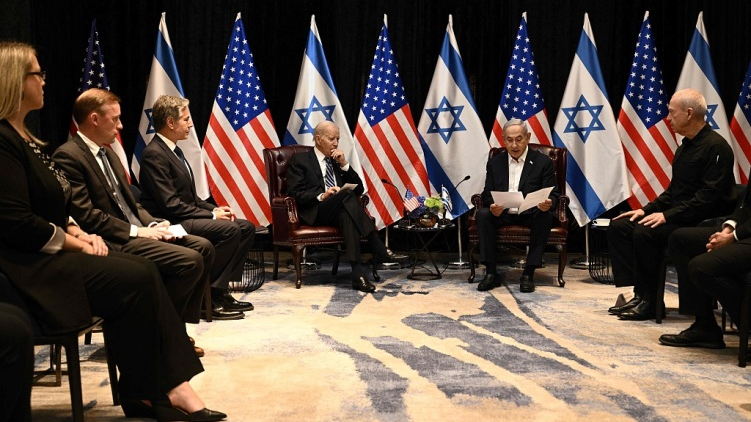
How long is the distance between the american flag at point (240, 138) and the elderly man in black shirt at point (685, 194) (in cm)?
346

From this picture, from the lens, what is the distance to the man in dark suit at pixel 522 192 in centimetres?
649

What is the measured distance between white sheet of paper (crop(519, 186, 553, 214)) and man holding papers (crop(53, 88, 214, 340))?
3037 mm

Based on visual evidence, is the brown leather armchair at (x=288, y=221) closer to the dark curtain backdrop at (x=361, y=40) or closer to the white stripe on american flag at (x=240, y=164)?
the white stripe on american flag at (x=240, y=164)

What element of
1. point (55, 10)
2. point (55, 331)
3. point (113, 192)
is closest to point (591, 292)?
point (113, 192)

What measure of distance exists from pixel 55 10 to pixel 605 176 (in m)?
5.35

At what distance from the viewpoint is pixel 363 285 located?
6398mm

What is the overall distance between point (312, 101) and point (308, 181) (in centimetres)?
117

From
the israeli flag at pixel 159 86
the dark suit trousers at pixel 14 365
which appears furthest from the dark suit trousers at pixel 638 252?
the dark suit trousers at pixel 14 365

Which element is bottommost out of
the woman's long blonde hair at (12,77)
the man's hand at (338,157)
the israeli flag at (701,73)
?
the man's hand at (338,157)

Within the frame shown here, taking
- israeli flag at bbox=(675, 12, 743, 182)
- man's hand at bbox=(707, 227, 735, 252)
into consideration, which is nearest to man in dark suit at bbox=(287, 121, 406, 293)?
man's hand at bbox=(707, 227, 735, 252)

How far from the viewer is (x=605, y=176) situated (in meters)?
7.42

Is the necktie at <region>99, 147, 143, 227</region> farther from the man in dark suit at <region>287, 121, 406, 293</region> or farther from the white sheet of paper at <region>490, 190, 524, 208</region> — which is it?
the white sheet of paper at <region>490, 190, 524, 208</region>

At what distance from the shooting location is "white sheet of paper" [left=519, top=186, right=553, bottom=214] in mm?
6299

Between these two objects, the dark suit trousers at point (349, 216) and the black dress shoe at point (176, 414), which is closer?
the black dress shoe at point (176, 414)
